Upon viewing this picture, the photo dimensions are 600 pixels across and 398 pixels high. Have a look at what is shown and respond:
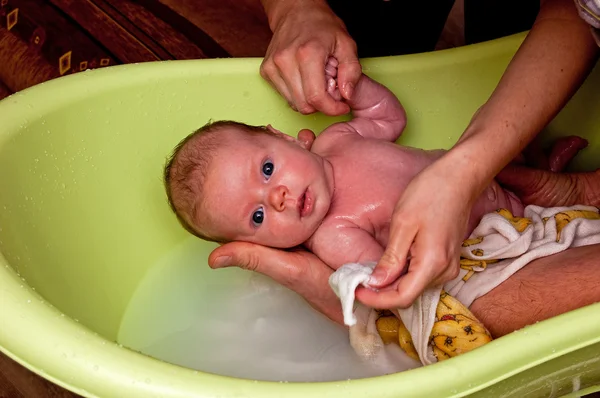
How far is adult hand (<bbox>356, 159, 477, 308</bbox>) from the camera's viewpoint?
81cm

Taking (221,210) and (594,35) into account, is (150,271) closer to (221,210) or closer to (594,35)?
(221,210)

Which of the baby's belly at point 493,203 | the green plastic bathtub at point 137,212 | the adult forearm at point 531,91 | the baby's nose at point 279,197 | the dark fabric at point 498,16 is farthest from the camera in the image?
the dark fabric at point 498,16

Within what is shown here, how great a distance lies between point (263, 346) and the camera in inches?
47.2

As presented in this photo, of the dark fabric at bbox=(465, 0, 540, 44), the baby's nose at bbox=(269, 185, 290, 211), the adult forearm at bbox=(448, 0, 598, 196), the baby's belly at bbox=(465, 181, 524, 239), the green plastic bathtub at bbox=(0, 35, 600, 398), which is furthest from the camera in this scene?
the dark fabric at bbox=(465, 0, 540, 44)

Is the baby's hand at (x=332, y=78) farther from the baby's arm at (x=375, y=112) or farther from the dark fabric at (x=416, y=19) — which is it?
the dark fabric at (x=416, y=19)

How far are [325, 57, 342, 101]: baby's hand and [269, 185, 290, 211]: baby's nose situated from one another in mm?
191

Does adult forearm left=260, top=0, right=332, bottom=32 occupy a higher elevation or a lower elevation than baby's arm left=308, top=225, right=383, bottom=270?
higher

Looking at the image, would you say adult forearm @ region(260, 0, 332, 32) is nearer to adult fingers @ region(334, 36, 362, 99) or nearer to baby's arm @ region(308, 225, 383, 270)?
adult fingers @ region(334, 36, 362, 99)

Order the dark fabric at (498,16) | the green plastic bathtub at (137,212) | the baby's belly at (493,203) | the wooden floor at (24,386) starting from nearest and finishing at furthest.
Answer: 1. the green plastic bathtub at (137,212)
2. the baby's belly at (493,203)
3. the wooden floor at (24,386)
4. the dark fabric at (498,16)

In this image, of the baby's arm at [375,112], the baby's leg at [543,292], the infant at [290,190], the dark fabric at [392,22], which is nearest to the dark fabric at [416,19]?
the dark fabric at [392,22]

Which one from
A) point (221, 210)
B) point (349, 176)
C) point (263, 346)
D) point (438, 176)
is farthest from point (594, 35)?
point (263, 346)

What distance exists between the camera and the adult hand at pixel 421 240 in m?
0.81

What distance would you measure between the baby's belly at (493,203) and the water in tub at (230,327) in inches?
9.9

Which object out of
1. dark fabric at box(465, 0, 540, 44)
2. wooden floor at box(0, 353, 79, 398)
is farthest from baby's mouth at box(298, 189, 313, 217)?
dark fabric at box(465, 0, 540, 44)
